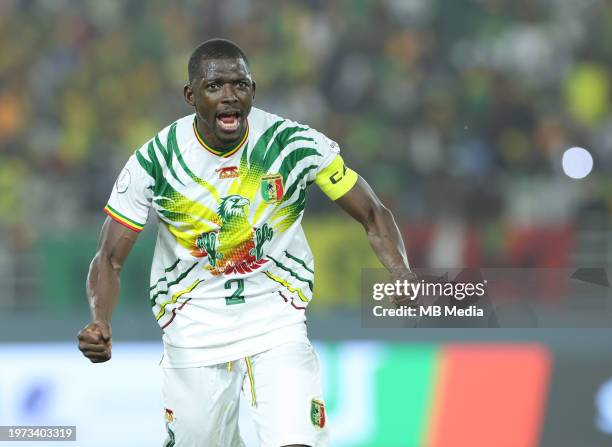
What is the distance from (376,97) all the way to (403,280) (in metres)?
6.94

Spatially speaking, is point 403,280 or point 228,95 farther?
point 403,280

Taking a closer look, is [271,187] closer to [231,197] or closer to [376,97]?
[231,197]

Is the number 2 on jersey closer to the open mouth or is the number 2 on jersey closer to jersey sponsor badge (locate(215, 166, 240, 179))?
jersey sponsor badge (locate(215, 166, 240, 179))

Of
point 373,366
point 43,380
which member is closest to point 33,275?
point 43,380

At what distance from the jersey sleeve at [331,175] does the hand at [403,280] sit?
1.32 ft

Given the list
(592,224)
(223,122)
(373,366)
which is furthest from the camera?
(592,224)

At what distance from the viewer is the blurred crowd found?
1002 centimetres

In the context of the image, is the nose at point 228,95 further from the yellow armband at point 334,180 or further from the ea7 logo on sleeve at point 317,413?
the ea7 logo on sleeve at point 317,413

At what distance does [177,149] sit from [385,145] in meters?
6.42

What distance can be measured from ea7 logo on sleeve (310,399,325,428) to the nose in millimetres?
1218

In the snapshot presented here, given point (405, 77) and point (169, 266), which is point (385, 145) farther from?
point (169, 266)

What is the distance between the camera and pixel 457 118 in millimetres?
10992

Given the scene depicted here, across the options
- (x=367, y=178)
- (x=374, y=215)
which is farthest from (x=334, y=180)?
(x=367, y=178)

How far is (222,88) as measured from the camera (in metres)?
4.52
